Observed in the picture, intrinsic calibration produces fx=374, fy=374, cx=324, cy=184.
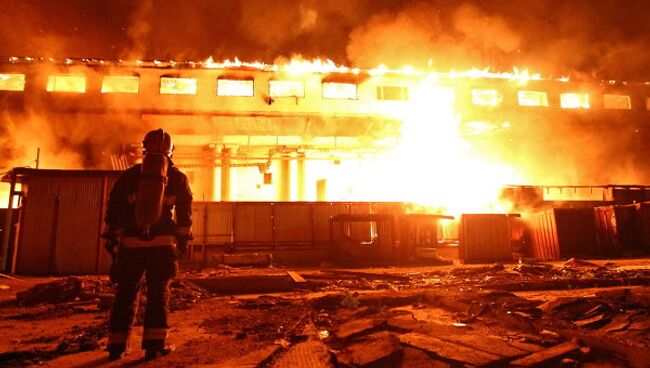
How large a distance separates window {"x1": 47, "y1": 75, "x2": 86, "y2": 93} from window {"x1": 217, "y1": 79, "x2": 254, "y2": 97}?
688 cm

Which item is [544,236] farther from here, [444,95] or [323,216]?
[444,95]

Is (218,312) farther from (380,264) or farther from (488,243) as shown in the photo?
(488,243)

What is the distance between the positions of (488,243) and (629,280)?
5.79 meters

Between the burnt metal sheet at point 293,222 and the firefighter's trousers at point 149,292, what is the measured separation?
1143 cm

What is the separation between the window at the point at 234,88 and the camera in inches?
769

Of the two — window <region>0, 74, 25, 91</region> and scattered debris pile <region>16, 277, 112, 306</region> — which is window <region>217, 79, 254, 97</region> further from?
scattered debris pile <region>16, 277, 112, 306</region>

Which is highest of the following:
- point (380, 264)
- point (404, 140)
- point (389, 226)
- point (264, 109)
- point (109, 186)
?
point (264, 109)

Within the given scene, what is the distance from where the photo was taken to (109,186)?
10.8 m

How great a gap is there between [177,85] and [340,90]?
8.55 m

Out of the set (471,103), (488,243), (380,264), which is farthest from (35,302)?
(471,103)

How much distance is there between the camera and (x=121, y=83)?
19.2m

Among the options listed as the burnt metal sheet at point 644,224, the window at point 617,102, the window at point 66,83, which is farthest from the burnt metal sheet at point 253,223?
the window at point 617,102

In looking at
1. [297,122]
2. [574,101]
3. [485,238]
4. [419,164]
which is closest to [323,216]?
[485,238]

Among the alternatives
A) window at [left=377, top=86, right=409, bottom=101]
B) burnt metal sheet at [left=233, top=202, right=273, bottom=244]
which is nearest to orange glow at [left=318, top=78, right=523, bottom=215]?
window at [left=377, top=86, right=409, bottom=101]
